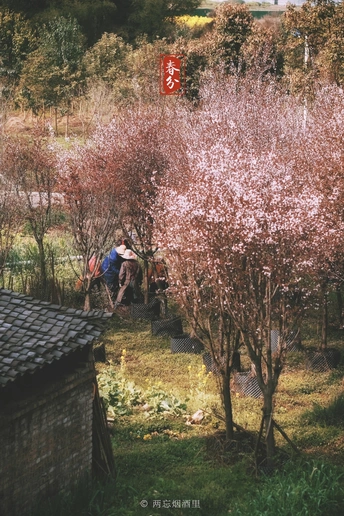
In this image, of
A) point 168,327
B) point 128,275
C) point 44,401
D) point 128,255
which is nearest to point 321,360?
point 168,327

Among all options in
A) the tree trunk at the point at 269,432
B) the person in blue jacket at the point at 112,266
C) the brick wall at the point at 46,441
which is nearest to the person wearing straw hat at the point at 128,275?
the person in blue jacket at the point at 112,266

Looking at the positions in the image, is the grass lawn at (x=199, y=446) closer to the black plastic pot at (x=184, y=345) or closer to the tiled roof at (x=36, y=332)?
the black plastic pot at (x=184, y=345)

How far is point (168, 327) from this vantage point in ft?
54.1

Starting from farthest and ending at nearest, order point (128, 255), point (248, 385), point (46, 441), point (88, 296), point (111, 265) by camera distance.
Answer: point (111, 265) < point (128, 255) < point (88, 296) < point (248, 385) < point (46, 441)

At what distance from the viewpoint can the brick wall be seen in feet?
25.8

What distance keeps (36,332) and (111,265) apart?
9134 millimetres

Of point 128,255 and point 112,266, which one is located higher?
point 128,255

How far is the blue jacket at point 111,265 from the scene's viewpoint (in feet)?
57.8

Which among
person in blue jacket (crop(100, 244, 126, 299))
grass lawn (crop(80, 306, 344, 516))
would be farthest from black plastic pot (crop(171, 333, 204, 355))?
person in blue jacket (crop(100, 244, 126, 299))

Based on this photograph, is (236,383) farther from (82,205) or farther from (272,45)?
(272,45)

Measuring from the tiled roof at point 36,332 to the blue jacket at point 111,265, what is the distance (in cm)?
813

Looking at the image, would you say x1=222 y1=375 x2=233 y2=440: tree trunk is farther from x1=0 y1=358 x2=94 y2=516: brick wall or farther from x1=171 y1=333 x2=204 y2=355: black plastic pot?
x1=171 y1=333 x2=204 y2=355: black plastic pot

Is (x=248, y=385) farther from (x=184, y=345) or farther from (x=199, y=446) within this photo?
(x=184, y=345)

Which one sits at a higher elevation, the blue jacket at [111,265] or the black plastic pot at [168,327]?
the blue jacket at [111,265]
